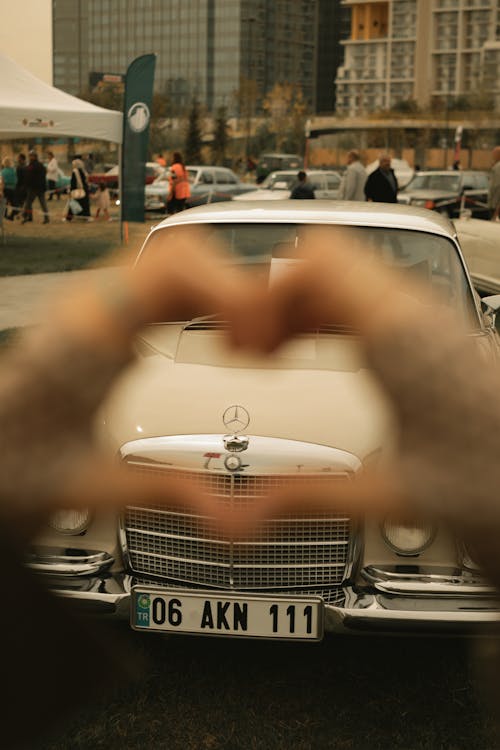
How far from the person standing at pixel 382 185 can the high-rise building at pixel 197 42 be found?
139 metres

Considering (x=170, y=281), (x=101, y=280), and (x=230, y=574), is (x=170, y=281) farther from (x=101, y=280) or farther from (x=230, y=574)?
(x=230, y=574)

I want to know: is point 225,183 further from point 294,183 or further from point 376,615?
point 376,615

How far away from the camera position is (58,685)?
0.72m

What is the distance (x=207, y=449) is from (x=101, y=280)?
8.38 ft

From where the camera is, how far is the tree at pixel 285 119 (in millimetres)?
95625

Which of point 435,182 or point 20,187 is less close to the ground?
point 435,182

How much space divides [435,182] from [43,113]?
11.7m

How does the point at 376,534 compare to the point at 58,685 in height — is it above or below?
below

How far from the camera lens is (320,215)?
16.0 feet

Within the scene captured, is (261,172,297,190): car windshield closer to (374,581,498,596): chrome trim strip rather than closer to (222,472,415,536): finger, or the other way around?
(374,581,498,596): chrome trim strip

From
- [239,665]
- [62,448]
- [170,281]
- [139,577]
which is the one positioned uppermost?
[170,281]

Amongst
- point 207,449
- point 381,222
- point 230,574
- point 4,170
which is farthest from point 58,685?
point 4,170

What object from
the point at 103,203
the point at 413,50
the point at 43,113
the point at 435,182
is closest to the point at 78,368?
the point at 43,113

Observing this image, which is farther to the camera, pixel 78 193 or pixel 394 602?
pixel 78 193
